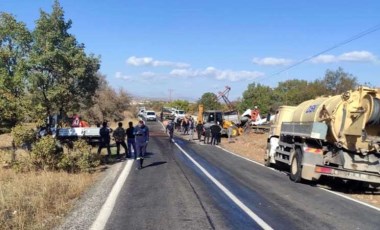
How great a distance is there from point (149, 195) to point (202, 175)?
4.48m

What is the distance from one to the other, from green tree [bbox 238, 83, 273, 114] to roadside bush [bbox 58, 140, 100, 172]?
60341 millimetres

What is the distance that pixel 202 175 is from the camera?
1625cm

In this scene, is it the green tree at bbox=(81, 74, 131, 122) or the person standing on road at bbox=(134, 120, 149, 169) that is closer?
the person standing on road at bbox=(134, 120, 149, 169)

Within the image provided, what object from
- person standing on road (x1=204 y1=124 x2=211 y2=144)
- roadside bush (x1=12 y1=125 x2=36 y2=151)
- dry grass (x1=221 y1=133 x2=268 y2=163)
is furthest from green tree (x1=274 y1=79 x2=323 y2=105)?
roadside bush (x1=12 y1=125 x2=36 y2=151)

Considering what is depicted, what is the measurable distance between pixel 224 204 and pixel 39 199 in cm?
404

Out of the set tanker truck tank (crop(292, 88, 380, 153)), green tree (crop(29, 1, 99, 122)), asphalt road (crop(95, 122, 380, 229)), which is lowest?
asphalt road (crop(95, 122, 380, 229))

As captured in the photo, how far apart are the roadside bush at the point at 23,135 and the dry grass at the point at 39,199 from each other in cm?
188

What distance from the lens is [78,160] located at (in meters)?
18.1

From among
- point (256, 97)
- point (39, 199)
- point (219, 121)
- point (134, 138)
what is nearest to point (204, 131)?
point (219, 121)

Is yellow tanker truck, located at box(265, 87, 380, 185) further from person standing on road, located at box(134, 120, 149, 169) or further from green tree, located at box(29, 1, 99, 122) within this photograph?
green tree, located at box(29, 1, 99, 122)

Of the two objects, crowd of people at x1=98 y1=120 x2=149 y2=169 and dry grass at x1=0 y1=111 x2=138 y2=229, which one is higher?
crowd of people at x1=98 y1=120 x2=149 y2=169

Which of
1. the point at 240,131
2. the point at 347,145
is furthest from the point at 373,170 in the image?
Result: the point at 240,131

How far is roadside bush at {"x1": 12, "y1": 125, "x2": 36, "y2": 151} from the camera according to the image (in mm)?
17656

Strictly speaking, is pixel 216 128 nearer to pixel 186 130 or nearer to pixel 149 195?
pixel 186 130
